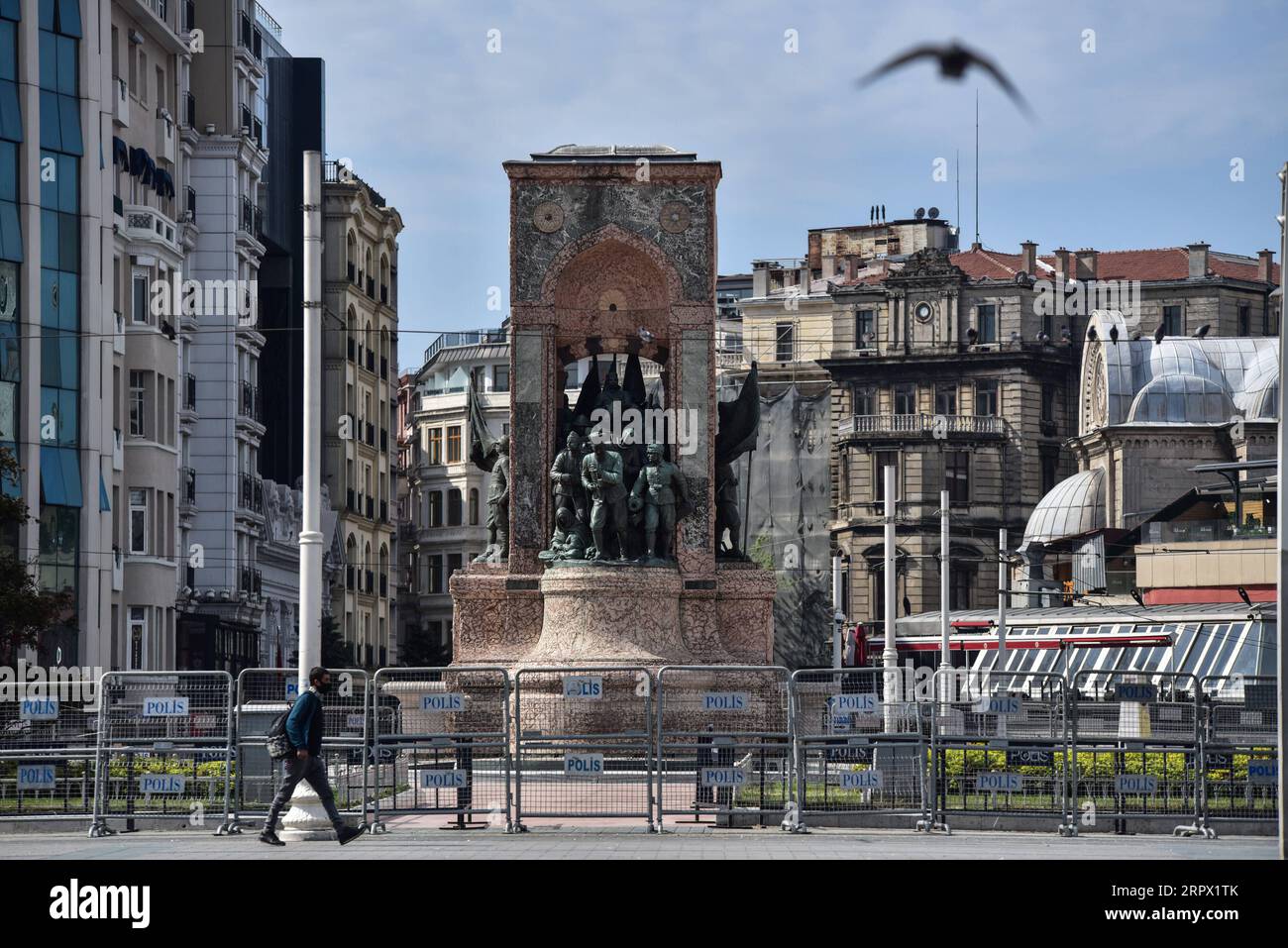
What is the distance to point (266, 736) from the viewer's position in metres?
27.3

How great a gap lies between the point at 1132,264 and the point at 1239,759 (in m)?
99.8

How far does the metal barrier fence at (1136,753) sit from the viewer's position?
2786cm

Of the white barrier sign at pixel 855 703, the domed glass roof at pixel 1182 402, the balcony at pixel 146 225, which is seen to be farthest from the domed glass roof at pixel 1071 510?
the white barrier sign at pixel 855 703

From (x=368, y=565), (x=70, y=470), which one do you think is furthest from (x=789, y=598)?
(x=70, y=470)

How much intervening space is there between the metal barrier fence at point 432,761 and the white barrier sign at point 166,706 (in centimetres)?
213

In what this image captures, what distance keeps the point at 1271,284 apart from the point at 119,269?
78.2 m

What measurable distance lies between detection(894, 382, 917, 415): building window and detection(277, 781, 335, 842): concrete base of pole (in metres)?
100

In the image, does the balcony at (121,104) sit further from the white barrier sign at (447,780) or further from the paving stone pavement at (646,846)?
the white barrier sign at (447,780)

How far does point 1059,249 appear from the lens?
410 ft

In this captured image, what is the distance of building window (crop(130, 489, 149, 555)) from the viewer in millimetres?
66125

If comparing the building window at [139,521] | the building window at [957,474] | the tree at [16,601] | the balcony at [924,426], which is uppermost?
the balcony at [924,426]

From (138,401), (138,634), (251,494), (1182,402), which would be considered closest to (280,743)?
(138,634)

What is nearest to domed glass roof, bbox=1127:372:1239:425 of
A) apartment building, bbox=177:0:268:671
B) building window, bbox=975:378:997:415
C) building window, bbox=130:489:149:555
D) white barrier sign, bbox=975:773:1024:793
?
building window, bbox=975:378:997:415
